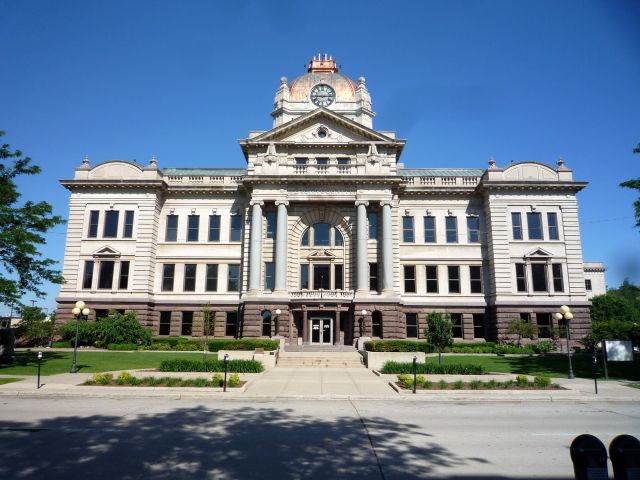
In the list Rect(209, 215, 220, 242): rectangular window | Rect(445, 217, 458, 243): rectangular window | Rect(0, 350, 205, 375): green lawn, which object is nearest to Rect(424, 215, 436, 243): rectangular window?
Rect(445, 217, 458, 243): rectangular window

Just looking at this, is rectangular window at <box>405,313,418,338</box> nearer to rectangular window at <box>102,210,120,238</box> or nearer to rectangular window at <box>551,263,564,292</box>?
rectangular window at <box>551,263,564,292</box>

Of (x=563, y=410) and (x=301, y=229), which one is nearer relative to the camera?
(x=563, y=410)

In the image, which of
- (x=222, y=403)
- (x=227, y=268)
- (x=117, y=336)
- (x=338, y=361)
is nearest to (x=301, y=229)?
(x=227, y=268)

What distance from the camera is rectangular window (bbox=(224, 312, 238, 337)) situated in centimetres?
4409

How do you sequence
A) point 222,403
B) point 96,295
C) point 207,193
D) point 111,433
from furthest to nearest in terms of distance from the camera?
point 207,193
point 96,295
point 222,403
point 111,433

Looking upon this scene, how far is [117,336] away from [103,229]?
11.9m

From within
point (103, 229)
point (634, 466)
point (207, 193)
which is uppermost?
point (207, 193)

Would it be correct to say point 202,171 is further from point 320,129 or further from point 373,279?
point 373,279

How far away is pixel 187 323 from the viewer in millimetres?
44625

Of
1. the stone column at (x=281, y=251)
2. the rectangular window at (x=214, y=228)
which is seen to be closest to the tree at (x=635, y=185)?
the stone column at (x=281, y=251)

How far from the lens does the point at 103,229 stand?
4478cm

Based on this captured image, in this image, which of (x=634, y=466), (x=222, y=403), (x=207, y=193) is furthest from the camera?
(x=207, y=193)

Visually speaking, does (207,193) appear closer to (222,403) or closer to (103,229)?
(103,229)

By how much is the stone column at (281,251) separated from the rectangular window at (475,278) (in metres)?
19.0
